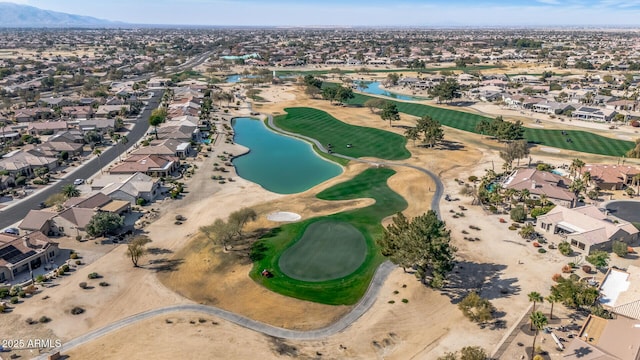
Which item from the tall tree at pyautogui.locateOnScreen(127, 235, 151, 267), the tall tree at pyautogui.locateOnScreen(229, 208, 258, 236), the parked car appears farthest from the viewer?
the parked car

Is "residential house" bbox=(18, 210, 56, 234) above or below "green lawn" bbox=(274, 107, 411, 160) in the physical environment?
below

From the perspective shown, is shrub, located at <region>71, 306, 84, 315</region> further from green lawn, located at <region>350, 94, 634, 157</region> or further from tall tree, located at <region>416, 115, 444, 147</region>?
green lawn, located at <region>350, 94, 634, 157</region>

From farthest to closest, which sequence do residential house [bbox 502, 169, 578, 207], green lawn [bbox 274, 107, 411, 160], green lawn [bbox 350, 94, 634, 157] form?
green lawn [bbox 350, 94, 634, 157]
green lawn [bbox 274, 107, 411, 160]
residential house [bbox 502, 169, 578, 207]

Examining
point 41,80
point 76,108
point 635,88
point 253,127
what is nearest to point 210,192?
→ point 253,127

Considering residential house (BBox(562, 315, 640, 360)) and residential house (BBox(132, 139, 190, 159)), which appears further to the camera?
residential house (BBox(132, 139, 190, 159))

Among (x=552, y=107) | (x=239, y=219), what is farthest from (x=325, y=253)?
(x=552, y=107)

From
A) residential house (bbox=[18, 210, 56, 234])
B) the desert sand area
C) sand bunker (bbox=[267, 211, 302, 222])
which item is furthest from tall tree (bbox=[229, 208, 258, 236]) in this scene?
residential house (bbox=[18, 210, 56, 234])

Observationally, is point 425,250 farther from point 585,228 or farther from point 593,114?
point 593,114
